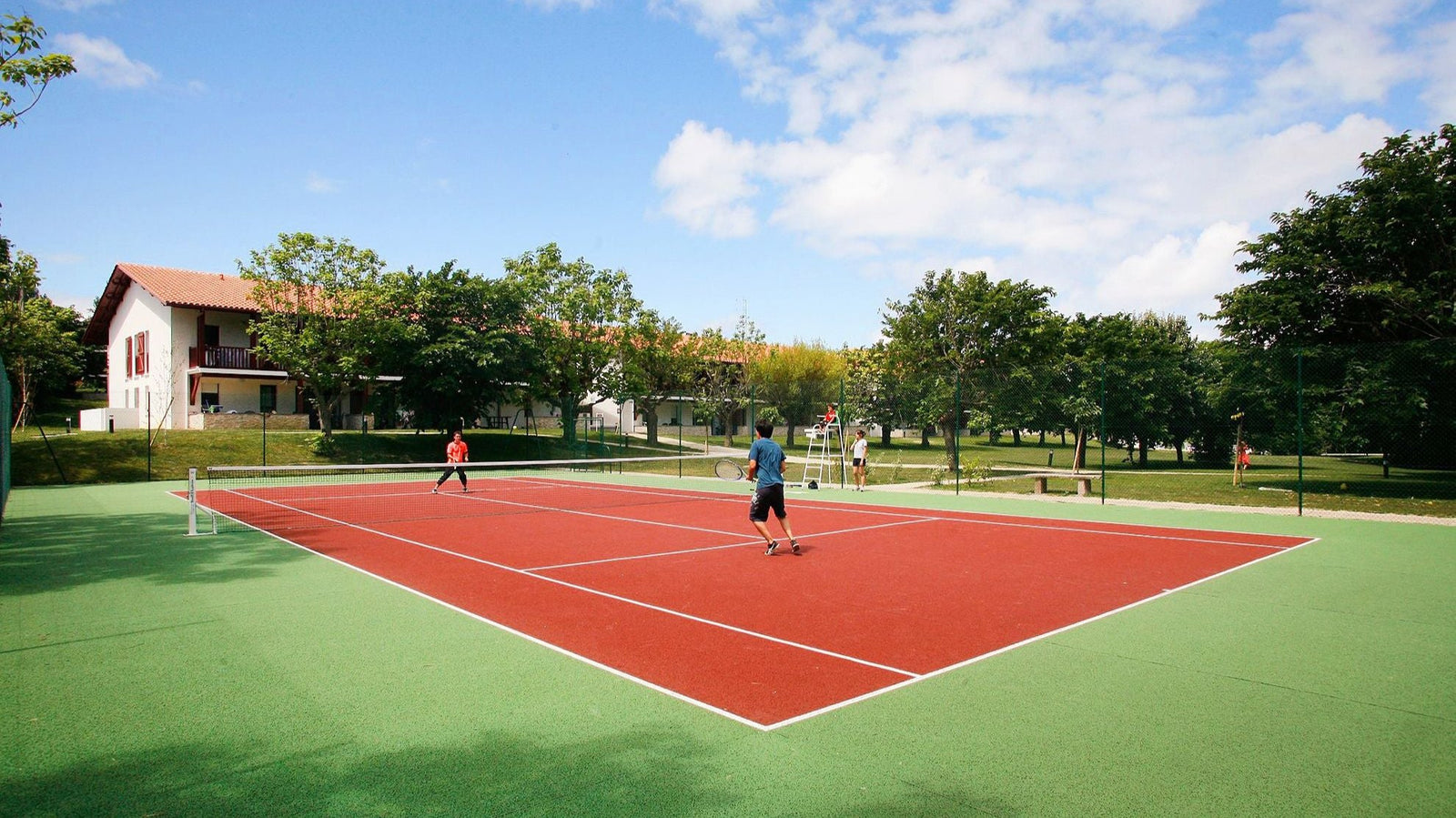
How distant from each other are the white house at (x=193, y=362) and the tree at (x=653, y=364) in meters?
10.6

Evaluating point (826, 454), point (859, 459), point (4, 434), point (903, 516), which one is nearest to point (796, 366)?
point (826, 454)

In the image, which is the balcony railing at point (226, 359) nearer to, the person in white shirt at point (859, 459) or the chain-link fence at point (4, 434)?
the chain-link fence at point (4, 434)

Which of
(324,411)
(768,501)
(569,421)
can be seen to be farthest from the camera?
(569,421)

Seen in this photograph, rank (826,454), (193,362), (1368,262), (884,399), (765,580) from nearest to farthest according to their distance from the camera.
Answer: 1. (765,580)
2. (1368,262)
3. (826,454)
4. (884,399)
5. (193,362)

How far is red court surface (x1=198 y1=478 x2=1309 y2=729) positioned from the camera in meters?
5.59

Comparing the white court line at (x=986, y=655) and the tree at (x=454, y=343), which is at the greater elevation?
the tree at (x=454, y=343)

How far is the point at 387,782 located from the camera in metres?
3.68

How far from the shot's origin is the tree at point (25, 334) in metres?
28.6

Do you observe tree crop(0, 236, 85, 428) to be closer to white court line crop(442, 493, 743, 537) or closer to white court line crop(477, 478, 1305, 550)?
white court line crop(442, 493, 743, 537)

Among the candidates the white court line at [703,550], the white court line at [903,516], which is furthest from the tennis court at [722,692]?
the white court line at [903,516]

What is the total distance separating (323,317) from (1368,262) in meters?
32.3

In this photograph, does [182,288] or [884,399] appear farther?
[182,288]

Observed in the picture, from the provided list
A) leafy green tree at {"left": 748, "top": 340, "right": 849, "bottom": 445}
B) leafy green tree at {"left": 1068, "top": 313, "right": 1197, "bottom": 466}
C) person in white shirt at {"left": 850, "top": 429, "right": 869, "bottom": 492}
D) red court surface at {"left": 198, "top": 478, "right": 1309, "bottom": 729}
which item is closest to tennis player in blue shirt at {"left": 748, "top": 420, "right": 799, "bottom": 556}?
red court surface at {"left": 198, "top": 478, "right": 1309, "bottom": 729}

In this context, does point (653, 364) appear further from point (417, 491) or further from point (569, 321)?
point (417, 491)
